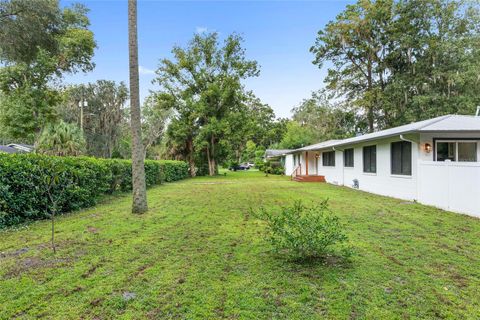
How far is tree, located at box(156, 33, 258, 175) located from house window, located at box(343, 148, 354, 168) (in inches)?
505

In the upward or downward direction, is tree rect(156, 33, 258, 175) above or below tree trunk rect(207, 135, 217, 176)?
above

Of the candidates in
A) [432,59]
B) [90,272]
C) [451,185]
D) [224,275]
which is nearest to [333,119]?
[432,59]

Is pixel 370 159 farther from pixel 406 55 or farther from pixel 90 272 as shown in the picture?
pixel 406 55

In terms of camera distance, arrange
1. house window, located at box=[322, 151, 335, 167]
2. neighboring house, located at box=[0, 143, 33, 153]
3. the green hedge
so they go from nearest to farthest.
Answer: the green hedge, house window, located at box=[322, 151, 335, 167], neighboring house, located at box=[0, 143, 33, 153]

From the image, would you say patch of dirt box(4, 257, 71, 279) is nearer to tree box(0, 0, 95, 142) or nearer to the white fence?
the white fence

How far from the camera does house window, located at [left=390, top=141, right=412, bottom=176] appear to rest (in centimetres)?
1007

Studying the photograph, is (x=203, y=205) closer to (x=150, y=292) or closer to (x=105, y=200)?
(x=105, y=200)

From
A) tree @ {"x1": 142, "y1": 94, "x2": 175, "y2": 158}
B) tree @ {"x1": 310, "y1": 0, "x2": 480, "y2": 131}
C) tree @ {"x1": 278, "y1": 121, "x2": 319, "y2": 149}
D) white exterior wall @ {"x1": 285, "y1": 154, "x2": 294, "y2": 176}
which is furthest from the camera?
tree @ {"x1": 142, "y1": 94, "x2": 175, "y2": 158}

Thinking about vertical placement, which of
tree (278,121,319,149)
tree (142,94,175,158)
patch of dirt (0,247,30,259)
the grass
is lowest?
the grass

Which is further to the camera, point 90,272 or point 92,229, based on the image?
point 92,229

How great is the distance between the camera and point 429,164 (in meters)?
8.66

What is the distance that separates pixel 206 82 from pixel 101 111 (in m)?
16.5

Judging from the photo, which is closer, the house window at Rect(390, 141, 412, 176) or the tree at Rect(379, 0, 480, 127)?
the house window at Rect(390, 141, 412, 176)

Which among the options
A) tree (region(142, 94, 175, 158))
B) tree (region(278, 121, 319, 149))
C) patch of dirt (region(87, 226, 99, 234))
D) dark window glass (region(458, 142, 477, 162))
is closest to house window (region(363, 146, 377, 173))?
dark window glass (region(458, 142, 477, 162))
